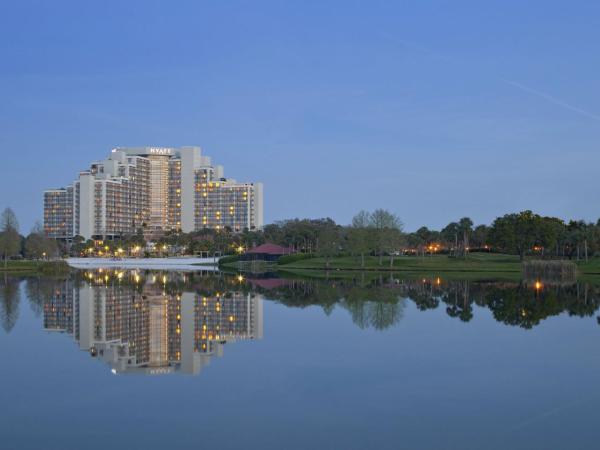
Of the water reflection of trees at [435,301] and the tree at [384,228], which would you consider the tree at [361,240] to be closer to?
the tree at [384,228]

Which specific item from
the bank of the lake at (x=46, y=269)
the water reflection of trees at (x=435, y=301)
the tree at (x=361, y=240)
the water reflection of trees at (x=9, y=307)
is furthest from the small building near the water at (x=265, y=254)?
the water reflection of trees at (x=9, y=307)

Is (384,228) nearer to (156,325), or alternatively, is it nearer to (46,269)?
(46,269)

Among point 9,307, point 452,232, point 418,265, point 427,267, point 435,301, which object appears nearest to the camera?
point 9,307

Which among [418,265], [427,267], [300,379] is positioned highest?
[418,265]

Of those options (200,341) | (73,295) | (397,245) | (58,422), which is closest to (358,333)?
(200,341)

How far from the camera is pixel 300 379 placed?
16.5 meters

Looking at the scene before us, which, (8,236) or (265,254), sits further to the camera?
(265,254)

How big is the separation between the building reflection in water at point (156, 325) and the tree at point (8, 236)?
57121mm

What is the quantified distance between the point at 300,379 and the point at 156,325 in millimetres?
11980

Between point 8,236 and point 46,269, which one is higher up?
point 8,236

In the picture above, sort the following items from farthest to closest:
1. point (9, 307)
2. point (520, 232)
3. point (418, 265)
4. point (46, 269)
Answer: point (520, 232) → point (418, 265) → point (46, 269) → point (9, 307)

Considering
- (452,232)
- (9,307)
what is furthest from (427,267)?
(9,307)

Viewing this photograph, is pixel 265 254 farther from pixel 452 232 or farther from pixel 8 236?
pixel 8 236

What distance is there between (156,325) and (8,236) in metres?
77.5
